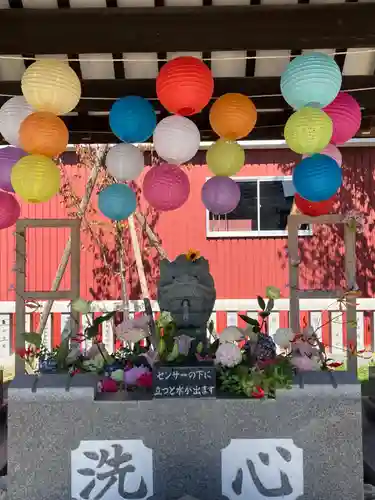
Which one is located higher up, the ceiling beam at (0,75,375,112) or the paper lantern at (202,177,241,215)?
the ceiling beam at (0,75,375,112)

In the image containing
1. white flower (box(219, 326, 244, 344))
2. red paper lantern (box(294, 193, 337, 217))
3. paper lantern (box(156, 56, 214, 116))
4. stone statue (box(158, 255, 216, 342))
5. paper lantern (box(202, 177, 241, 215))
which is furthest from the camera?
red paper lantern (box(294, 193, 337, 217))

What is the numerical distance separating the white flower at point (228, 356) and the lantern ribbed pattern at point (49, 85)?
71.4 inches

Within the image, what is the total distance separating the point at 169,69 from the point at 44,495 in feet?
7.85

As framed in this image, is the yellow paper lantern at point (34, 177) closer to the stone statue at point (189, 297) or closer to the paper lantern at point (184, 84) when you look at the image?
the paper lantern at point (184, 84)

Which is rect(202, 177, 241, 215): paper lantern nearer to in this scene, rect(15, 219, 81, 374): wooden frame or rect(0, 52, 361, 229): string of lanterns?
rect(0, 52, 361, 229): string of lanterns

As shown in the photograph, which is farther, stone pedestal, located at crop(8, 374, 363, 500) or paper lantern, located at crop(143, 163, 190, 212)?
paper lantern, located at crop(143, 163, 190, 212)

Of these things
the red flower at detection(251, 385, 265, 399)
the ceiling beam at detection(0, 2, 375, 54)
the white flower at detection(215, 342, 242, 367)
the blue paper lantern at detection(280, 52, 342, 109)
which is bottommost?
the red flower at detection(251, 385, 265, 399)

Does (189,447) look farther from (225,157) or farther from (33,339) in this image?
(225,157)

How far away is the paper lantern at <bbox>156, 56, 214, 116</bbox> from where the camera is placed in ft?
11.0

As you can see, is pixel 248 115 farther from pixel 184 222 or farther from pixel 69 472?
pixel 184 222

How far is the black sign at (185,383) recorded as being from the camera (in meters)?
2.47

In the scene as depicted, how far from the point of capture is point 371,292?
7.98m

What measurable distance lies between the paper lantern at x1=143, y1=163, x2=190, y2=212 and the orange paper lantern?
66 centimetres

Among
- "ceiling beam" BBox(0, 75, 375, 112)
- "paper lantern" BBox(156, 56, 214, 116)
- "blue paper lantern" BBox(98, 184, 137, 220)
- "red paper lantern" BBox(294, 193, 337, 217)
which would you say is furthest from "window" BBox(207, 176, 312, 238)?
A: "paper lantern" BBox(156, 56, 214, 116)
